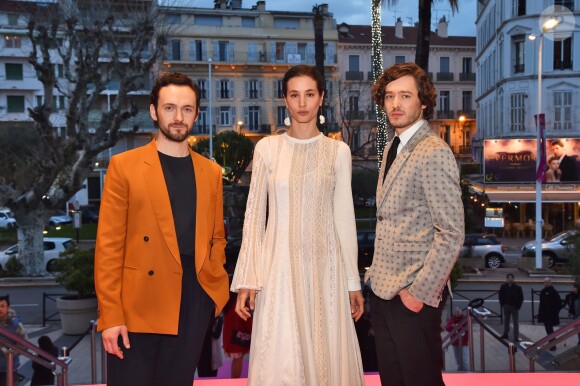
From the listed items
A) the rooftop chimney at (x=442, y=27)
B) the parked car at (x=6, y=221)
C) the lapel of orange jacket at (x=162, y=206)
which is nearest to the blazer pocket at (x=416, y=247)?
the lapel of orange jacket at (x=162, y=206)

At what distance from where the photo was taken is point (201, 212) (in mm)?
3525

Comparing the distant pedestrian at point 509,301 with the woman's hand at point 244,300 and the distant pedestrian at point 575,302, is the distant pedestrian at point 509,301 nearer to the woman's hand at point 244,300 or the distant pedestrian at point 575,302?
the distant pedestrian at point 575,302

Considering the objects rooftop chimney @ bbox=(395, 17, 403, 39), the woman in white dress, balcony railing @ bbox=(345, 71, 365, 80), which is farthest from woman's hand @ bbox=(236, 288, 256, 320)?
rooftop chimney @ bbox=(395, 17, 403, 39)

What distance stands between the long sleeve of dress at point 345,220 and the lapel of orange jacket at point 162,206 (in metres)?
0.97

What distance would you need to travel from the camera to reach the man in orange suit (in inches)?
132

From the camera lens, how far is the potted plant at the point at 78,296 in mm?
13359

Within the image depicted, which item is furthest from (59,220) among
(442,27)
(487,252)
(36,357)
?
(36,357)

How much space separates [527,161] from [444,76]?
19867 mm

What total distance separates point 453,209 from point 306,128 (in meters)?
1.04

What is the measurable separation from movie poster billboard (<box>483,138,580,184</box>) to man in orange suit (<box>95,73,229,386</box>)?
2869 cm

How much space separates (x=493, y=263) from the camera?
22031mm

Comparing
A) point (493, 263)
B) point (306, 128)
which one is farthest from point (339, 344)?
point (493, 263)

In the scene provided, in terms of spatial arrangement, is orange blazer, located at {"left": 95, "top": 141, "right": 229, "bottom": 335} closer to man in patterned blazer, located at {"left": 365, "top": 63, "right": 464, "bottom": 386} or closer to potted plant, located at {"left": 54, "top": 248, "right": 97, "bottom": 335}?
man in patterned blazer, located at {"left": 365, "top": 63, "right": 464, "bottom": 386}

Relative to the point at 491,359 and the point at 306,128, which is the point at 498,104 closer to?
the point at 491,359
